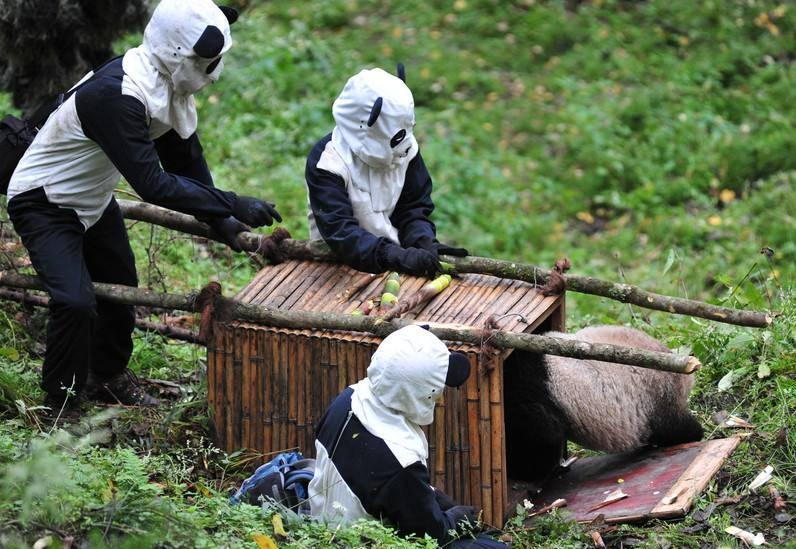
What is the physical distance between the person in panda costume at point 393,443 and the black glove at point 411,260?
39.7 inches

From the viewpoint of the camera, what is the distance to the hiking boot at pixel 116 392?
5484 millimetres

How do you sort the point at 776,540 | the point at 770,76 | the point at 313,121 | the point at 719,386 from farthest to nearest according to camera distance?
the point at 770,76 → the point at 313,121 → the point at 719,386 → the point at 776,540

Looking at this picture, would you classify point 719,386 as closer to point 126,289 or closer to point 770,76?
point 126,289

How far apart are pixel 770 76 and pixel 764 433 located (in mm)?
7527

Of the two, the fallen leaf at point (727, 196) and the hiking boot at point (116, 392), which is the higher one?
the fallen leaf at point (727, 196)

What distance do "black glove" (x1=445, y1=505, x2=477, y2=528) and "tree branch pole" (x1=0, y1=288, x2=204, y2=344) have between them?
80.6 inches

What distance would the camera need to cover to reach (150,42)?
479 centimetres

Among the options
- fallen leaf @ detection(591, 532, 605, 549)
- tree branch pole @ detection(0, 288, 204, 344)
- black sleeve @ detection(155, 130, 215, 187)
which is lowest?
fallen leaf @ detection(591, 532, 605, 549)

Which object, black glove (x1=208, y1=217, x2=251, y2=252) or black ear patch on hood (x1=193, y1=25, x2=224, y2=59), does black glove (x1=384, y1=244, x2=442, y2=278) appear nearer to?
black glove (x1=208, y1=217, x2=251, y2=252)

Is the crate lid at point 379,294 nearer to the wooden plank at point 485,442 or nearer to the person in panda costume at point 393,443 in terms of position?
the wooden plank at point 485,442

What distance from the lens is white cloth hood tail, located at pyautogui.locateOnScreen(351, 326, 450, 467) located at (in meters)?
4.00

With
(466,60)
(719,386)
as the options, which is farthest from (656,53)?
(719,386)

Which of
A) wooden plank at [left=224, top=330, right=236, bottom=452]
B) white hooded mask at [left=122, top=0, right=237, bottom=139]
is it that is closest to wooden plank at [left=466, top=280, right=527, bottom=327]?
wooden plank at [left=224, top=330, right=236, bottom=452]

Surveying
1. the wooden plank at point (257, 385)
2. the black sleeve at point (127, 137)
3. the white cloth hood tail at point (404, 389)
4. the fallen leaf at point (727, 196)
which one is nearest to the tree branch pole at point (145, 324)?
the wooden plank at point (257, 385)
